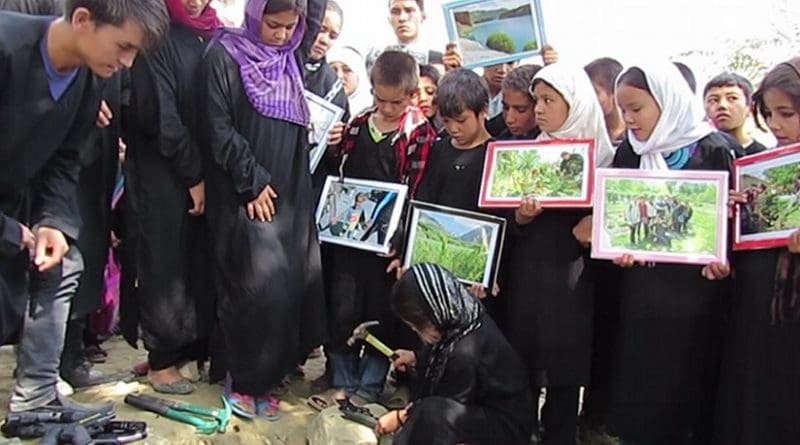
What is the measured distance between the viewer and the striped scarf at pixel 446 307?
10.3 feet

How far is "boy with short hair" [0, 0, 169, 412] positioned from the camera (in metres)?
2.71

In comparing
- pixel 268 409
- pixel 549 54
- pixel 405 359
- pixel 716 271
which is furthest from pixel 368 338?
pixel 549 54

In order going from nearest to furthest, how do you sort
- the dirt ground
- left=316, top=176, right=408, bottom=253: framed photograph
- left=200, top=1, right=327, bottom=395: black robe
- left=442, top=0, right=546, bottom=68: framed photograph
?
the dirt ground
left=200, top=1, right=327, bottom=395: black robe
left=316, top=176, right=408, bottom=253: framed photograph
left=442, top=0, right=546, bottom=68: framed photograph

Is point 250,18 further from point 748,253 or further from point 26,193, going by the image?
point 748,253

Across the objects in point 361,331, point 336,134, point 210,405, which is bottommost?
point 210,405

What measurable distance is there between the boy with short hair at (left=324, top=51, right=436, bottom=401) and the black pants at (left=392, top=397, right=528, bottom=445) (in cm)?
87

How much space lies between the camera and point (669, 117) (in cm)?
316

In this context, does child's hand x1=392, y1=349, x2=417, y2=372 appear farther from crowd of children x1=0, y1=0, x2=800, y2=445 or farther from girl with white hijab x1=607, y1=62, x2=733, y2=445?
girl with white hijab x1=607, y1=62, x2=733, y2=445

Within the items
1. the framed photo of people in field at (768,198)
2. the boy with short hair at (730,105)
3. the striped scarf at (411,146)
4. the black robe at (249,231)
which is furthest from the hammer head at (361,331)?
the boy with short hair at (730,105)

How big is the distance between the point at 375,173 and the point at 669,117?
1.51 m

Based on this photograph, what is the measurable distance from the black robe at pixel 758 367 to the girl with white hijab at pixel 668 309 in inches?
4.8

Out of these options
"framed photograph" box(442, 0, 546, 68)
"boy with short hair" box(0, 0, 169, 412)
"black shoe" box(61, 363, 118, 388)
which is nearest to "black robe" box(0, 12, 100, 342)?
"boy with short hair" box(0, 0, 169, 412)

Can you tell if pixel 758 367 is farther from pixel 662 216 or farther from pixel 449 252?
pixel 449 252

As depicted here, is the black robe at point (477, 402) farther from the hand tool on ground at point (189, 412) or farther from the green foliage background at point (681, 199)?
the hand tool on ground at point (189, 412)
